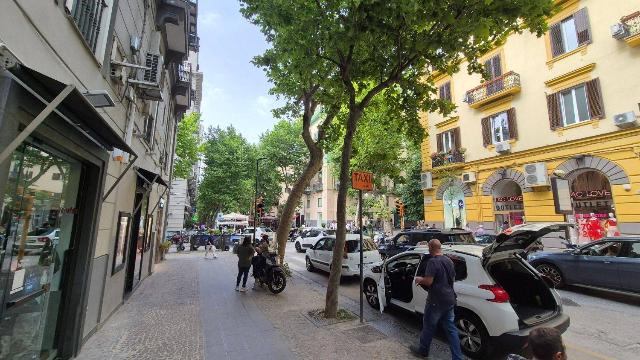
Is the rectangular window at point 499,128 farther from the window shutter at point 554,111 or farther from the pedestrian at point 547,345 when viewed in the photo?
the pedestrian at point 547,345

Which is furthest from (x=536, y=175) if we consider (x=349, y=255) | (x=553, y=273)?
(x=349, y=255)

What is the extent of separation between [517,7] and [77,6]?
7.58m

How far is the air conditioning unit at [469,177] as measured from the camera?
62.8 feet

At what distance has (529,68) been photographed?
1692 cm

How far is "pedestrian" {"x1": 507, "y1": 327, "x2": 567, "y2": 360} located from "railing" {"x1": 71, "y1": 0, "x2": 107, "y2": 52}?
5.91 m

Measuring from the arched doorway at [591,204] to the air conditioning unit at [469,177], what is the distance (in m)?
4.83

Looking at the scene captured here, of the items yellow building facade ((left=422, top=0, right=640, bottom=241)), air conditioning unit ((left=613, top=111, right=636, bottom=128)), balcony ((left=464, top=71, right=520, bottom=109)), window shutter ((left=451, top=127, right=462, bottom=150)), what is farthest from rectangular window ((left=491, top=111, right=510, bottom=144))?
air conditioning unit ((left=613, top=111, right=636, bottom=128))

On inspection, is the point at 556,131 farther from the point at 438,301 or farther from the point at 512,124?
the point at 438,301

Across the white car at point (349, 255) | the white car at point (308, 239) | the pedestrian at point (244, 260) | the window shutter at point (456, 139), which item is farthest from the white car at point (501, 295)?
the window shutter at point (456, 139)

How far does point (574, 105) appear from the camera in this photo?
1496 cm

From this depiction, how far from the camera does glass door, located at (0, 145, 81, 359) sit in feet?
10.1

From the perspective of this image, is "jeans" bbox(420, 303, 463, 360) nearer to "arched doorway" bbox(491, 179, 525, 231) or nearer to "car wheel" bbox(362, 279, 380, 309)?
"car wheel" bbox(362, 279, 380, 309)

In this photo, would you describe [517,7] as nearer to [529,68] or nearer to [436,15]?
[436,15]

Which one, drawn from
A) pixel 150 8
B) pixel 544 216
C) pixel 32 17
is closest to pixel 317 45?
pixel 150 8
